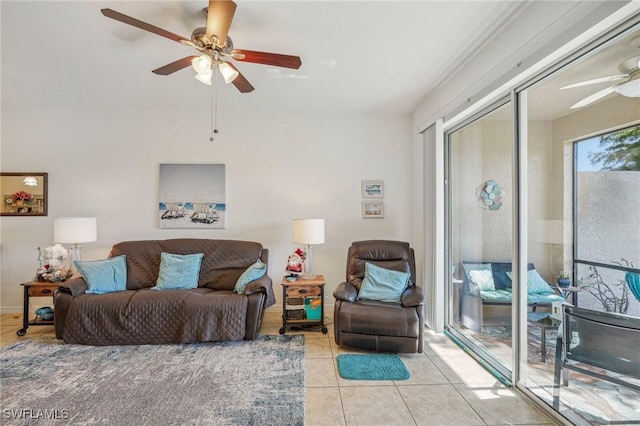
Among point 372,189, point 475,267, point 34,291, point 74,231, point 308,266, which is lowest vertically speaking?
point 34,291

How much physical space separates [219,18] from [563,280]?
2691mm

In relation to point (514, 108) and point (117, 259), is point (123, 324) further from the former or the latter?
point (514, 108)

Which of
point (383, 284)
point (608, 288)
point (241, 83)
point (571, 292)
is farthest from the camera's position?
point (383, 284)

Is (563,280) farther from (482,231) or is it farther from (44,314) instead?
(44,314)

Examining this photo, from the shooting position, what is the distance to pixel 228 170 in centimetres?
404

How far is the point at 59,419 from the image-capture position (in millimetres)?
1898

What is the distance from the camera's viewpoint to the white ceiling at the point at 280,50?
198 cm

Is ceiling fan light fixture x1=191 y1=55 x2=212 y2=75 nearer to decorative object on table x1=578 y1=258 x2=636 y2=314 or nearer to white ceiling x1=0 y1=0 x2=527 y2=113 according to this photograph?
white ceiling x1=0 y1=0 x2=527 y2=113

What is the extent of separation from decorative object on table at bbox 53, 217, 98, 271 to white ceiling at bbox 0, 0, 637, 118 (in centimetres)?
146

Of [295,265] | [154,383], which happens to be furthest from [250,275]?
[154,383]

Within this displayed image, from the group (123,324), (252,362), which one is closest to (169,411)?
(252,362)

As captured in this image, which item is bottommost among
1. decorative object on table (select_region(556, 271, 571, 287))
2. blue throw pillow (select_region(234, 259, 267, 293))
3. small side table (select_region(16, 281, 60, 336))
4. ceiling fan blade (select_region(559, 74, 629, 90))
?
small side table (select_region(16, 281, 60, 336))

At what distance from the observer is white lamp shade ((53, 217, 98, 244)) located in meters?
3.39

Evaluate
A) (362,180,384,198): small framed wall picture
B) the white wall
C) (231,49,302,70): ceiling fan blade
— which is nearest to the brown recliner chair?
the white wall
